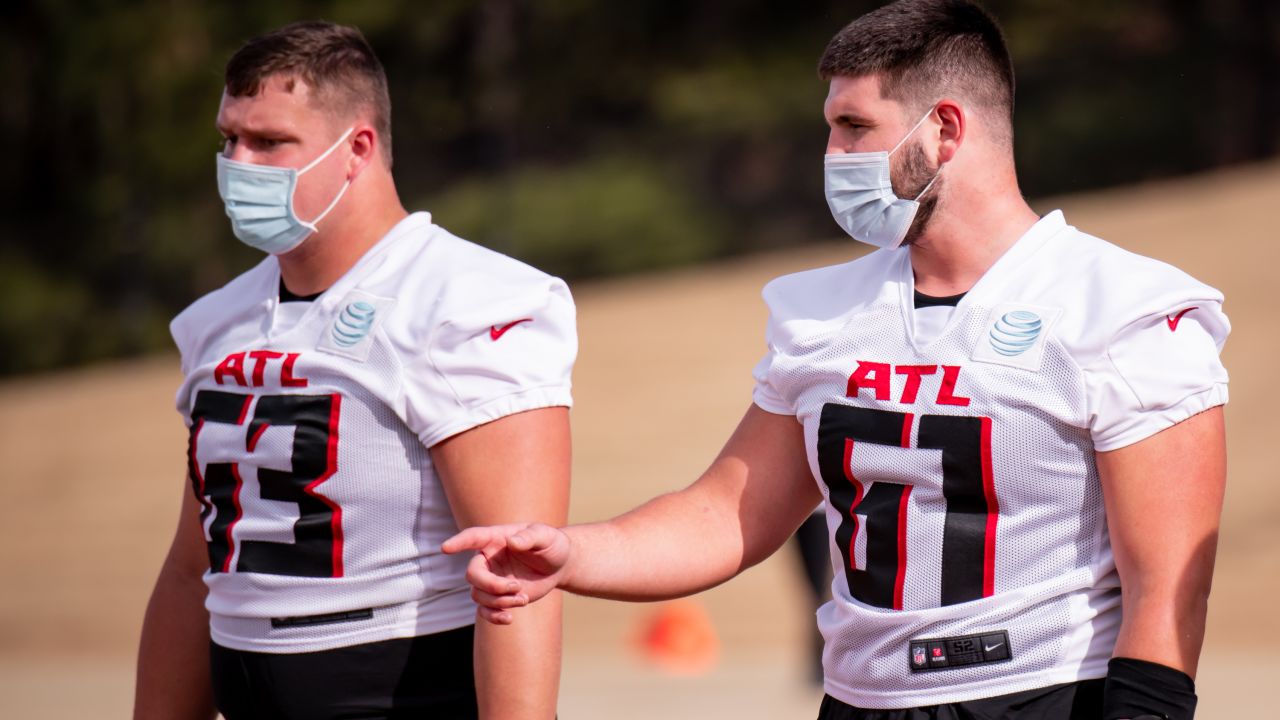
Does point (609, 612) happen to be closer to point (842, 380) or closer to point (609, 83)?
point (842, 380)

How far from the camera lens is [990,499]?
104 inches

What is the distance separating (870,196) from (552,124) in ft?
94.1

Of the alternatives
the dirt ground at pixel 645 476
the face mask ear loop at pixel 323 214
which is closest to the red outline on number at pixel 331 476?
the face mask ear loop at pixel 323 214

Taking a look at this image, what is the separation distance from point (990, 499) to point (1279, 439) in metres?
12.6

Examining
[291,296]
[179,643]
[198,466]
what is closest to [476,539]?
[198,466]

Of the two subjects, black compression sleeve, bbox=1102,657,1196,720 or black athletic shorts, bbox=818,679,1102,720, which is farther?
black athletic shorts, bbox=818,679,1102,720

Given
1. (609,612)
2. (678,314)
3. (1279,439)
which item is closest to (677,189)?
(678,314)

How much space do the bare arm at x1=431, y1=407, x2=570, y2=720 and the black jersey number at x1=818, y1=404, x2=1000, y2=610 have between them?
20.3 inches

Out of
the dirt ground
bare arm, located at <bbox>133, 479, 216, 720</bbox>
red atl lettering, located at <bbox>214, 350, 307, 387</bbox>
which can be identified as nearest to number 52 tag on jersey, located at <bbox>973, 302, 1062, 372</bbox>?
red atl lettering, located at <bbox>214, 350, 307, 387</bbox>

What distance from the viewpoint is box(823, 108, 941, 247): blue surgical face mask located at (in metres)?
2.87

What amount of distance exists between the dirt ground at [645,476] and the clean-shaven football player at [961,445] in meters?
5.06

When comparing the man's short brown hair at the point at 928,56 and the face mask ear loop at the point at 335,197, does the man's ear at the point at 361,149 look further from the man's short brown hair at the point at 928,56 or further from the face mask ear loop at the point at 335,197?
the man's short brown hair at the point at 928,56

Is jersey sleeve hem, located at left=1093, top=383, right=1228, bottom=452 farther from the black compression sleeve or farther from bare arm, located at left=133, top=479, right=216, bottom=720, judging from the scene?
bare arm, located at left=133, top=479, right=216, bottom=720

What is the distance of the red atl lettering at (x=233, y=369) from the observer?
3152 millimetres
